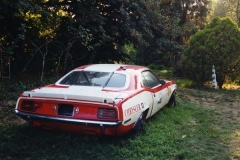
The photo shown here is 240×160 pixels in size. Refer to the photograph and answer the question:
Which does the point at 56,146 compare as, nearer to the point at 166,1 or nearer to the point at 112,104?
the point at 112,104

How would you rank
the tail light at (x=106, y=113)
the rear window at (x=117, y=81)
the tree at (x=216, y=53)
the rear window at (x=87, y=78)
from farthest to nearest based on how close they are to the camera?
the tree at (x=216, y=53), the rear window at (x=87, y=78), the rear window at (x=117, y=81), the tail light at (x=106, y=113)

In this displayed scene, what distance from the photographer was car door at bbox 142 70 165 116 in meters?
5.91

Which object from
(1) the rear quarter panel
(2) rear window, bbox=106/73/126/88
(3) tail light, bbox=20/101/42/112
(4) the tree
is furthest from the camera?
(4) the tree

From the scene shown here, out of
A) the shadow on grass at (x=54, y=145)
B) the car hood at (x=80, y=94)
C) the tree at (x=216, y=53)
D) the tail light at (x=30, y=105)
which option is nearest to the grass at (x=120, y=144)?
the shadow on grass at (x=54, y=145)

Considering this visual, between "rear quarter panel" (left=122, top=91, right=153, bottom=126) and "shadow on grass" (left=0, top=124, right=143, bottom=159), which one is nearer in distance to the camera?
"shadow on grass" (left=0, top=124, right=143, bottom=159)

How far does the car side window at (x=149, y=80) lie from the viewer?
5.94 metres

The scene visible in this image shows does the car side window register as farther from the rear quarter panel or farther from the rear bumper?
the rear bumper

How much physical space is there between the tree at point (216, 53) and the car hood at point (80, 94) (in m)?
8.78

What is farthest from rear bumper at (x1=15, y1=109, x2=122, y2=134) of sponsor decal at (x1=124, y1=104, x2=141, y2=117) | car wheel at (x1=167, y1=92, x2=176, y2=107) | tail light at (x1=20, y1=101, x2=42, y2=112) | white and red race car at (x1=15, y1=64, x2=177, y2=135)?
car wheel at (x1=167, y1=92, x2=176, y2=107)

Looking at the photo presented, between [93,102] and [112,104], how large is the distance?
0.29m

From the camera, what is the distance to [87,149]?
4.36 meters

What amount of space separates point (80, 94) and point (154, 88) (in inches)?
82.3

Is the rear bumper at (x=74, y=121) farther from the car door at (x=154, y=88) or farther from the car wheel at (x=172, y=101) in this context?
the car wheel at (x=172, y=101)

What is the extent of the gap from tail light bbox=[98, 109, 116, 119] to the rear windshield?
2.89 ft
